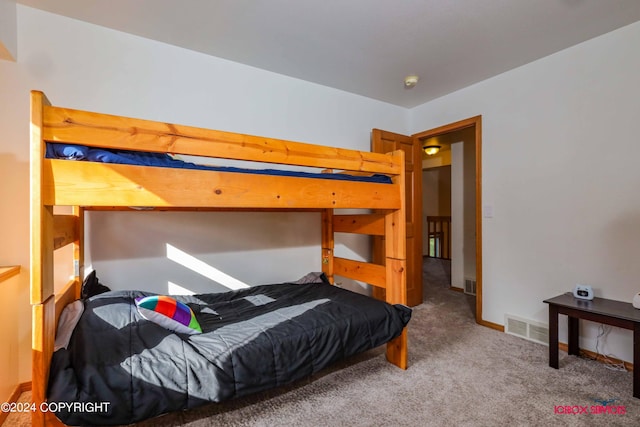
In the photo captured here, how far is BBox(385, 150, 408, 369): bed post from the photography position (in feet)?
6.40

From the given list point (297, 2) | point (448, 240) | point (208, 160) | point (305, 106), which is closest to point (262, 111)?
point (305, 106)

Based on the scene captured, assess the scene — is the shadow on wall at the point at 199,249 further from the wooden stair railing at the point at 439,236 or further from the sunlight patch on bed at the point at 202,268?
the wooden stair railing at the point at 439,236

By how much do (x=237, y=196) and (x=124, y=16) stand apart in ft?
5.25

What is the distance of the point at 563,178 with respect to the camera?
2.32m

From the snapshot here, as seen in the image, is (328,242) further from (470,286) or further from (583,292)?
(470,286)

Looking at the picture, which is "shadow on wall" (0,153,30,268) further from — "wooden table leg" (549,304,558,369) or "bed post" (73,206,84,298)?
"wooden table leg" (549,304,558,369)

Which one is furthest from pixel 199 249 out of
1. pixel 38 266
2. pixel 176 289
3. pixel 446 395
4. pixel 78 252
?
pixel 446 395

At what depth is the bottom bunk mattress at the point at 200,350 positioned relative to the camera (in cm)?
108

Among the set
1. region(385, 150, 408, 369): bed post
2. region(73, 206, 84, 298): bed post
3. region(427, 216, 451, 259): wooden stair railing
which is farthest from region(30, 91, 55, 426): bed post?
region(427, 216, 451, 259): wooden stair railing

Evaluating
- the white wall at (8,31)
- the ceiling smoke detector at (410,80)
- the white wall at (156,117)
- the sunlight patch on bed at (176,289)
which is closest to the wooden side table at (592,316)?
the white wall at (156,117)

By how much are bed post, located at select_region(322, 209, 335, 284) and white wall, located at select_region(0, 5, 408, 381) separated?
7.0 inches

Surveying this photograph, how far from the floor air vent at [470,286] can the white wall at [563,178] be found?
1133mm

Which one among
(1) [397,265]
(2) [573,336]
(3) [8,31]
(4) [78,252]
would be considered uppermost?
(3) [8,31]

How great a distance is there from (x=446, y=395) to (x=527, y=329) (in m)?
1.33
